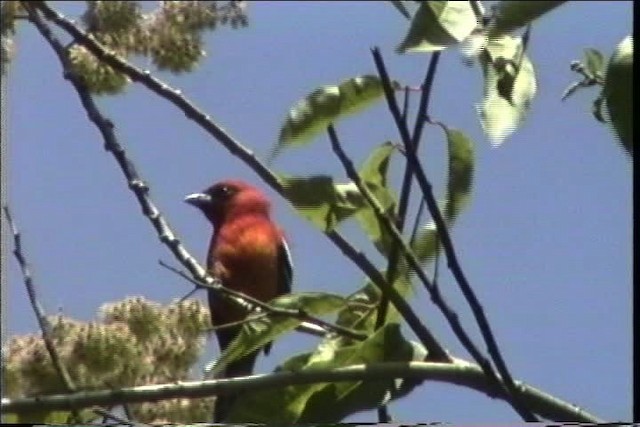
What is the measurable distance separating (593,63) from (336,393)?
21cm

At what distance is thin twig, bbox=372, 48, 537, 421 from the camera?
56 cm

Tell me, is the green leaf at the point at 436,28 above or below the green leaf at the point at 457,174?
above

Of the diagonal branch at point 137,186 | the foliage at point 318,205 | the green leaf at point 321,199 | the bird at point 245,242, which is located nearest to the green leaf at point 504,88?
the foliage at point 318,205

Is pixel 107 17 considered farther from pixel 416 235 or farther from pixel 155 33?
pixel 416 235

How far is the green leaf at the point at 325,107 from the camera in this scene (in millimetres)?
614

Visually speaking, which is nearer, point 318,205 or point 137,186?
point 318,205

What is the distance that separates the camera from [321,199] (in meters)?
0.64

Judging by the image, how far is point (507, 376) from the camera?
1.88ft

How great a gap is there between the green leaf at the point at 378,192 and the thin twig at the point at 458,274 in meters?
0.08

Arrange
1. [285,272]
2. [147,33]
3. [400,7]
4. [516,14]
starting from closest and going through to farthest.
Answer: [516,14], [400,7], [147,33], [285,272]

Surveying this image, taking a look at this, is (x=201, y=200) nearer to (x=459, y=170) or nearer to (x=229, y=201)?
(x=229, y=201)

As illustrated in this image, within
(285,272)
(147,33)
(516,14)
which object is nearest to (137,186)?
(147,33)

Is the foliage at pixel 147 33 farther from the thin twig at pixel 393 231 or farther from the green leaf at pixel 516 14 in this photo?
the green leaf at pixel 516 14

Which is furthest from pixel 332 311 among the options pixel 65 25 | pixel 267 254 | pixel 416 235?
pixel 267 254
